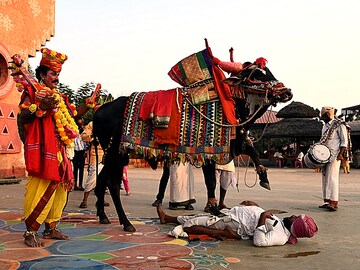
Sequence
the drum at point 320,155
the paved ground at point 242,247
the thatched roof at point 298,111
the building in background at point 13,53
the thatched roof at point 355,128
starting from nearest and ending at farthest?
the paved ground at point 242,247 → the drum at point 320,155 → the building in background at point 13,53 → the thatched roof at point 355,128 → the thatched roof at point 298,111

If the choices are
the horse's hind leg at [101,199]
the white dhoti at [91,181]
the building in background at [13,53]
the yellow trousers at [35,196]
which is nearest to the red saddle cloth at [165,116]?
the horse's hind leg at [101,199]

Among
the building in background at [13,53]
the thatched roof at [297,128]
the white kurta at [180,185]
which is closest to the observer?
the white kurta at [180,185]

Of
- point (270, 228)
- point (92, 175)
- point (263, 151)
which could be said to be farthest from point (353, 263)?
point (263, 151)

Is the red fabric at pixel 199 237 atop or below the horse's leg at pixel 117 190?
below

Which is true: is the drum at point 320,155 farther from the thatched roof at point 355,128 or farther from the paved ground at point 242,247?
the thatched roof at point 355,128

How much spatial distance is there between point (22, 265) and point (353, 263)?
2.74 meters

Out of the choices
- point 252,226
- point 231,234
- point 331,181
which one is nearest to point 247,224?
point 252,226

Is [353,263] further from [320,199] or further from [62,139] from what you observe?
[320,199]

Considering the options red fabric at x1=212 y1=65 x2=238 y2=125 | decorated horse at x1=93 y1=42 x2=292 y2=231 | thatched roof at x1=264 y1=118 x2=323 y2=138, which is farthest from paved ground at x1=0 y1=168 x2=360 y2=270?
thatched roof at x1=264 y1=118 x2=323 y2=138

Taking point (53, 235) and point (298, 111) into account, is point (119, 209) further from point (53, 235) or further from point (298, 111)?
point (298, 111)

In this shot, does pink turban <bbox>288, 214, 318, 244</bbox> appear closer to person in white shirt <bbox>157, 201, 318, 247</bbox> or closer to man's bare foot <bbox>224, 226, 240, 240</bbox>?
person in white shirt <bbox>157, 201, 318, 247</bbox>

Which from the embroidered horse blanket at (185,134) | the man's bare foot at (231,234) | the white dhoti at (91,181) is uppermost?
the embroidered horse blanket at (185,134)

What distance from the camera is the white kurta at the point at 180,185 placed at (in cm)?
682

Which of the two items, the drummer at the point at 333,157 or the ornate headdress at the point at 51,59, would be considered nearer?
the ornate headdress at the point at 51,59
